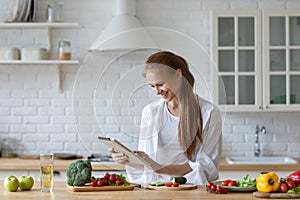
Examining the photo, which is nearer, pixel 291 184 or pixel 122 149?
pixel 291 184

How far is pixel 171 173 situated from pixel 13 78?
239cm

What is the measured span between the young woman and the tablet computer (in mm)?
99

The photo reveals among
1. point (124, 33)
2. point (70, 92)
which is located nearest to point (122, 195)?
point (124, 33)

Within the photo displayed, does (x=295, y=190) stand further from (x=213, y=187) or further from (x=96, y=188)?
(x=96, y=188)

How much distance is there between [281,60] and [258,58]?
19cm

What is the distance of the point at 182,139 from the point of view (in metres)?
3.65

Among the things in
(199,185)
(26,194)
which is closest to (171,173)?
(199,185)

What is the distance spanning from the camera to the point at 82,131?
356cm

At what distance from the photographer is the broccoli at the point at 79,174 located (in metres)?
3.42

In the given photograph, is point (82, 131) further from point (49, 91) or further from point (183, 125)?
point (49, 91)

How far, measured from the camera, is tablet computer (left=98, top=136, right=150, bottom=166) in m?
3.28

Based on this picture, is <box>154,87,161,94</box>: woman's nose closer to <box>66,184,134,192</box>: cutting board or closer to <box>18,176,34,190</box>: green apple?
<box>66,184,134,192</box>: cutting board

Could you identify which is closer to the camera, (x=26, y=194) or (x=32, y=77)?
(x=26, y=194)

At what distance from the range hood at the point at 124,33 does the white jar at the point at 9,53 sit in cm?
63
